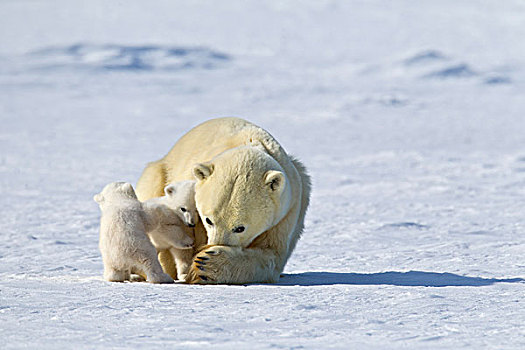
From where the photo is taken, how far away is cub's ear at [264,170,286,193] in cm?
398

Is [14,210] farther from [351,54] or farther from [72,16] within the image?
[72,16]

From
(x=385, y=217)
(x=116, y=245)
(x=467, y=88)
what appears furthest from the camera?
(x=467, y=88)

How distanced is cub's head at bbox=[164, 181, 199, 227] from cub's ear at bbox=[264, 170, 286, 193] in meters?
0.43

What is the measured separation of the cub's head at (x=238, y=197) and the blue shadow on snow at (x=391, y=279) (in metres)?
0.43

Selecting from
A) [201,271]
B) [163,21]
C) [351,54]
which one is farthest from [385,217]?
[163,21]

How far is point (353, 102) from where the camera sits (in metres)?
22.2

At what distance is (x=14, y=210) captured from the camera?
848 cm

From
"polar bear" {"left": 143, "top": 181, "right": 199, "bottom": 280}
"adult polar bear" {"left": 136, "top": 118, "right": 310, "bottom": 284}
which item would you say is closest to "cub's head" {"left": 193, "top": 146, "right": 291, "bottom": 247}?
"adult polar bear" {"left": 136, "top": 118, "right": 310, "bottom": 284}

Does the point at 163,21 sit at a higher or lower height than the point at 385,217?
higher

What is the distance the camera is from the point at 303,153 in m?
14.8

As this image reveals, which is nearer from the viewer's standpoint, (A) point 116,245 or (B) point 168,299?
(B) point 168,299

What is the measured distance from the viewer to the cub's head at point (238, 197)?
12.9 ft

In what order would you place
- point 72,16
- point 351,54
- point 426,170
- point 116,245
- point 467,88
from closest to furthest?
point 116,245 → point 426,170 → point 467,88 → point 351,54 → point 72,16

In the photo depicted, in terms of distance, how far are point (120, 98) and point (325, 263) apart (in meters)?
18.0
